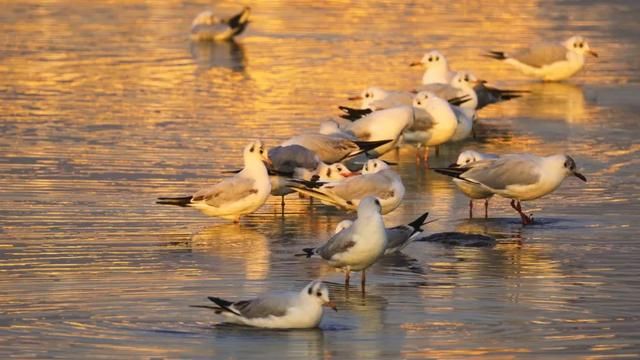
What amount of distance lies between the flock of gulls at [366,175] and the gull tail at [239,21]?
31.7ft

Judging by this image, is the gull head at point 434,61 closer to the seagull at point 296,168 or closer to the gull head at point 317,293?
the seagull at point 296,168

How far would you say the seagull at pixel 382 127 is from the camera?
18198 millimetres

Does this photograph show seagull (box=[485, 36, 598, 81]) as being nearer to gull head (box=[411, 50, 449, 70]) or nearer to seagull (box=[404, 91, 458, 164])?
gull head (box=[411, 50, 449, 70])

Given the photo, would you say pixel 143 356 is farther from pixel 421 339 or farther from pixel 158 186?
pixel 158 186

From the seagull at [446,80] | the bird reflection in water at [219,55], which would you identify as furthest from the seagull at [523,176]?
the bird reflection in water at [219,55]

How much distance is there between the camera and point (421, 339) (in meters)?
11.2

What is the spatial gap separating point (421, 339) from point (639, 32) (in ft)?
74.2

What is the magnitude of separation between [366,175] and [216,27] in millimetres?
16652

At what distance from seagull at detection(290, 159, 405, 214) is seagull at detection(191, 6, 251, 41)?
1640 cm

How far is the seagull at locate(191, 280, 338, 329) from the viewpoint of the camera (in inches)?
438

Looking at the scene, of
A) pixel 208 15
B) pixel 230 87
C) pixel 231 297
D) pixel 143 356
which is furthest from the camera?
pixel 208 15

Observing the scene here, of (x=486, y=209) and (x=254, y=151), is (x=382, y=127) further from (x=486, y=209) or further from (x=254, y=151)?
(x=254, y=151)

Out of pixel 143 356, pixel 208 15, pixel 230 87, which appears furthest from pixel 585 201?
pixel 208 15

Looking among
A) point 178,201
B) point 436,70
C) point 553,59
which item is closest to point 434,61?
point 436,70
